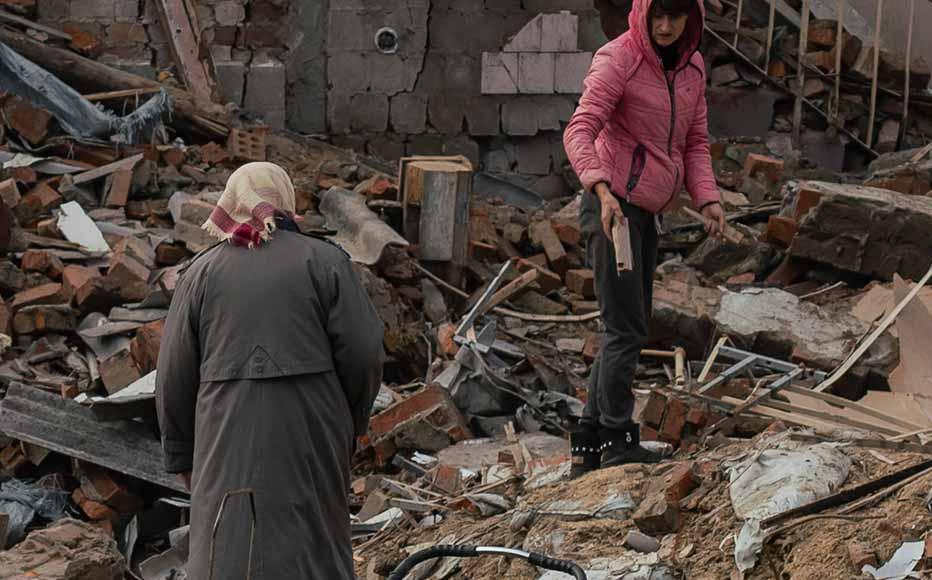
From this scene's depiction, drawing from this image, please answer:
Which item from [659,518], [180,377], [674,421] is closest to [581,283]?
[674,421]

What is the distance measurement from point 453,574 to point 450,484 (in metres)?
1.35

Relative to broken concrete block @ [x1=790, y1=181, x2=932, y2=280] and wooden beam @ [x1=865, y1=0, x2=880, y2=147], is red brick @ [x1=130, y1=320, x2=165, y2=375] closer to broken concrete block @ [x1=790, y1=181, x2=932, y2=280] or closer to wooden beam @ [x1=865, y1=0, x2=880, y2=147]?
broken concrete block @ [x1=790, y1=181, x2=932, y2=280]

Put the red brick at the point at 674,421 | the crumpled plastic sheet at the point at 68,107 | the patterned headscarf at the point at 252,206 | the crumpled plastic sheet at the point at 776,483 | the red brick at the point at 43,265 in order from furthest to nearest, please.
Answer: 1. the crumpled plastic sheet at the point at 68,107
2. the red brick at the point at 43,265
3. the red brick at the point at 674,421
4. the crumpled plastic sheet at the point at 776,483
5. the patterned headscarf at the point at 252,206

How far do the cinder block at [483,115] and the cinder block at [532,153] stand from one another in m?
0.31

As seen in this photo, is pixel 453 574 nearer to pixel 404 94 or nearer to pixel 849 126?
pixel 404 94

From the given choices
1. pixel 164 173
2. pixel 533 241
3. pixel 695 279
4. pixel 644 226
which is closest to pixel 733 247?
pixel 695 279

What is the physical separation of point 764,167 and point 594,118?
7731 millimetres

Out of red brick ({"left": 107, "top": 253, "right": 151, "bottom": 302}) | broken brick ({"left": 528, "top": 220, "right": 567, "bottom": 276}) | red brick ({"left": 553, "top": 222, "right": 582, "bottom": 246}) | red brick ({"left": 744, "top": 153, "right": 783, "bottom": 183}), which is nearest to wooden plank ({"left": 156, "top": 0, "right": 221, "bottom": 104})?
broken brick ({"left": 528, "top": 220, "right": 567, "bottom": 276})

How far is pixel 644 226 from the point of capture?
605cm

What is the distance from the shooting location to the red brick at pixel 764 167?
13.3 meters

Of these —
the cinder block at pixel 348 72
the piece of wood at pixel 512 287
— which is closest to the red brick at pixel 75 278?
the piece of wood at pixel 512 287

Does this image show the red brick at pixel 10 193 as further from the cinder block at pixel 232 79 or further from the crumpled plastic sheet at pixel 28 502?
the cinder block at pixel 232 79

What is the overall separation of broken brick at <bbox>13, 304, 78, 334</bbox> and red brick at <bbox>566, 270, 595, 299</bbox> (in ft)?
11.7

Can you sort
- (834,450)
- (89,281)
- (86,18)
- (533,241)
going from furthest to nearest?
(86,18) < (533,241) < (89,281) < (834,450)
